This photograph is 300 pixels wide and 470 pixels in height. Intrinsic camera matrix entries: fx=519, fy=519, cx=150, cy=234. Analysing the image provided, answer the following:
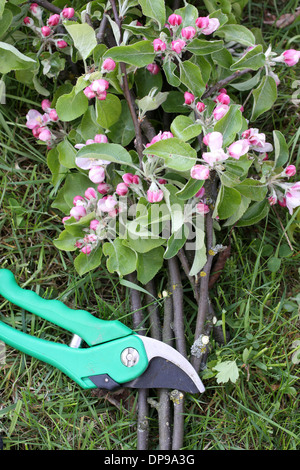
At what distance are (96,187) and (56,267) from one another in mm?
255

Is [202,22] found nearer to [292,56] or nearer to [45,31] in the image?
[292,56]

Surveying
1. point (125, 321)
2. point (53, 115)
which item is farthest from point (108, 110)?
point (125, 321)

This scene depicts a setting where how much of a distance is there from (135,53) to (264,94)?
0.31 meters

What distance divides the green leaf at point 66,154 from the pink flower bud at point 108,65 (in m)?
0.22

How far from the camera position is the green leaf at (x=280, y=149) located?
3.76 feet

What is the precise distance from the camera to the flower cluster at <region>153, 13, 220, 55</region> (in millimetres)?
1003

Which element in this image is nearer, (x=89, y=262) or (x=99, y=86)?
(x=99, y=86)

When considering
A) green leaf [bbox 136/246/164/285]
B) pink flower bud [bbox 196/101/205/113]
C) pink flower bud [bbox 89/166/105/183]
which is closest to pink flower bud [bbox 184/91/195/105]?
pink flower bud [bbox 196/101/205/113]

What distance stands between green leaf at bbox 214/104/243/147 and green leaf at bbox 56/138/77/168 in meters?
0.38

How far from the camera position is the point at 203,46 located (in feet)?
3.42

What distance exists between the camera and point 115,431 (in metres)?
1.19

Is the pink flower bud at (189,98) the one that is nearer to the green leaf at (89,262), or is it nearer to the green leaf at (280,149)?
the green leaf at (280,149)

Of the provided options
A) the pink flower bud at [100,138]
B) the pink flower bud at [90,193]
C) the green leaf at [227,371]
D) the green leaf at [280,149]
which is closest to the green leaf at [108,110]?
the pink flower bud at [100,138]
